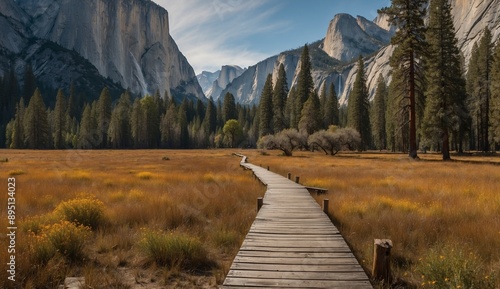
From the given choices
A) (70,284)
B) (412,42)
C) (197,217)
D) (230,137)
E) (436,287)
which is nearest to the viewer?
(436,287)

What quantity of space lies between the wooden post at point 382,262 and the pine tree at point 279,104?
213 ft

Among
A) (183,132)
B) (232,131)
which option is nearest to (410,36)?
(232,131)

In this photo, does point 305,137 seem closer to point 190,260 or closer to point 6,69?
point 190,260

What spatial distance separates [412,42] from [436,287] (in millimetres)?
28960

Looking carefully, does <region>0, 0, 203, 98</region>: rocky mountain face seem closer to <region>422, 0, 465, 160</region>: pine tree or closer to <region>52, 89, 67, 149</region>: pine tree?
<region>52, 89, 67, 149</region>: pine tree

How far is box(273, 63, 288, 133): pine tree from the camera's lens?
228 ft

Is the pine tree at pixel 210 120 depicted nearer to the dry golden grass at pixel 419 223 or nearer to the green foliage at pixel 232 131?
the green foliage at pixel 232 131

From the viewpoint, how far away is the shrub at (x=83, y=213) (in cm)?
777

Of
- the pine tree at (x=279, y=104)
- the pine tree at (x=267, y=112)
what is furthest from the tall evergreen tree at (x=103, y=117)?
the pine tree at (x=279, y=104)

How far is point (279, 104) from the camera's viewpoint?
233 ft

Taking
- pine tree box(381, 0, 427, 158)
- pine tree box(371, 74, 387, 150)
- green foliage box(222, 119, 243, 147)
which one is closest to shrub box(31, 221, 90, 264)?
pine tree box(381, 0, 427, 158)

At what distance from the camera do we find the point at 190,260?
5.66 m

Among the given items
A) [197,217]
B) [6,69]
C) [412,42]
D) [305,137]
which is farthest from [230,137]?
[6,69]

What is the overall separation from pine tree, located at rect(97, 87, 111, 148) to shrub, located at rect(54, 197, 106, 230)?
277 ft
